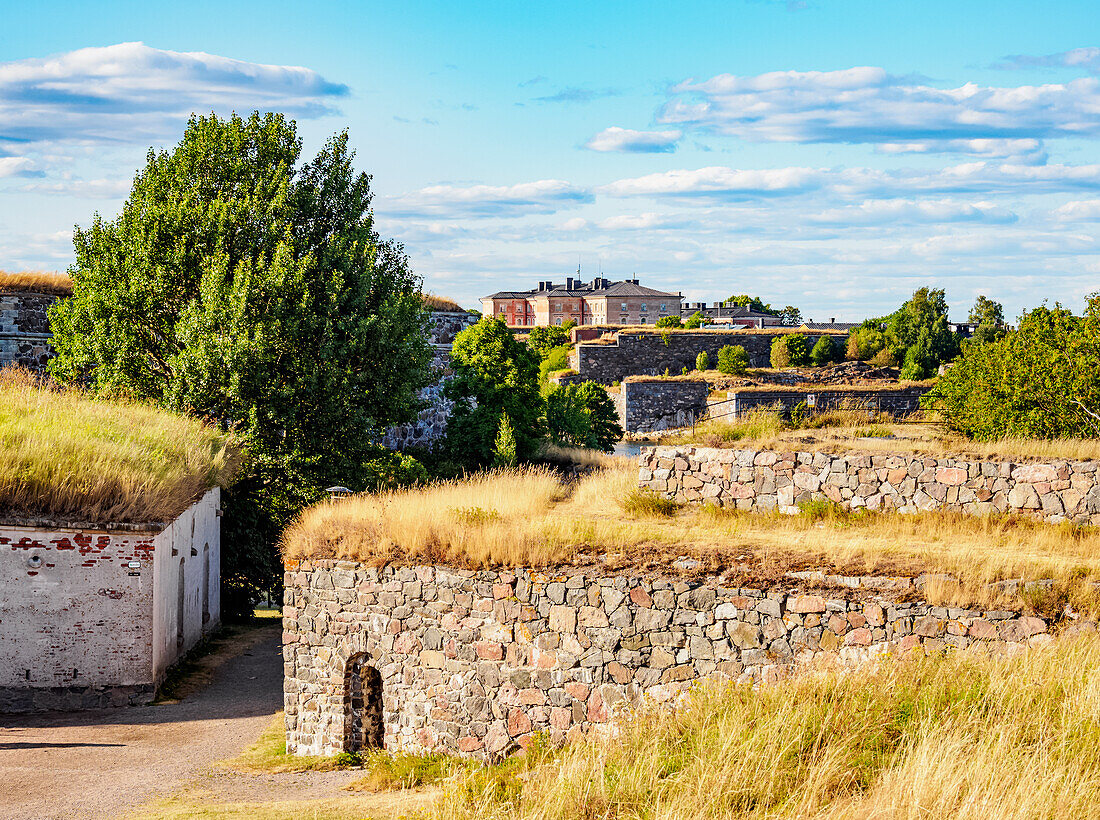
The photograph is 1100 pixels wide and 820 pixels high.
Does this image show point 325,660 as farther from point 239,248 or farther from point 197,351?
point 239,248

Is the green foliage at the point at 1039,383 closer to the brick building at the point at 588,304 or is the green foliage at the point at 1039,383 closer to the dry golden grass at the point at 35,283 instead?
the dry golden grass at the point at 35,283

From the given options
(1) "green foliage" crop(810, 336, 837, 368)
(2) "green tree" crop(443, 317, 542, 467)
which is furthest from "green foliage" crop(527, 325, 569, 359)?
(2) "green tree" crop(443, 317, 542, 467)

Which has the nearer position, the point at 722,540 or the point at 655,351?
the point at 722,540

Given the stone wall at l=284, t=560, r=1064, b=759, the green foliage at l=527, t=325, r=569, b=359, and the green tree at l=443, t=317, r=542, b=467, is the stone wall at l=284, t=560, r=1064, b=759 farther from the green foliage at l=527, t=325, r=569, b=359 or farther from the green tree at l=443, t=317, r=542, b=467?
the green foliage at l=527, t=325, r=569, b=359

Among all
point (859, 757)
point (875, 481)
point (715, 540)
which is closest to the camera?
point (859, 757)

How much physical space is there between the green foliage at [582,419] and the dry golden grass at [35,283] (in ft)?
51.8

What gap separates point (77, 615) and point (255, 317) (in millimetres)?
8295

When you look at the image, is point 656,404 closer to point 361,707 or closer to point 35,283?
point 35,283

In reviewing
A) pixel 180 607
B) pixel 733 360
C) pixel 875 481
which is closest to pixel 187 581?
pixel 180 607

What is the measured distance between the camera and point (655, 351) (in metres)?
67.0

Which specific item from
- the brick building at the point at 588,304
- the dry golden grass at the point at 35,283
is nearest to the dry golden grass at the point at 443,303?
the dry golden grass at the point at 35,283

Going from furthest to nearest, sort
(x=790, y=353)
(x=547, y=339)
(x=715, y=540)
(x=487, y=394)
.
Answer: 1. (x=547, y=339)
2. (x=790, y=353)
3. (x=487, y=394)
4. (x=715, y=540)

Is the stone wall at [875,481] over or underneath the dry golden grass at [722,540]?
over

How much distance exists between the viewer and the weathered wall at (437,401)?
3422 centimetres
